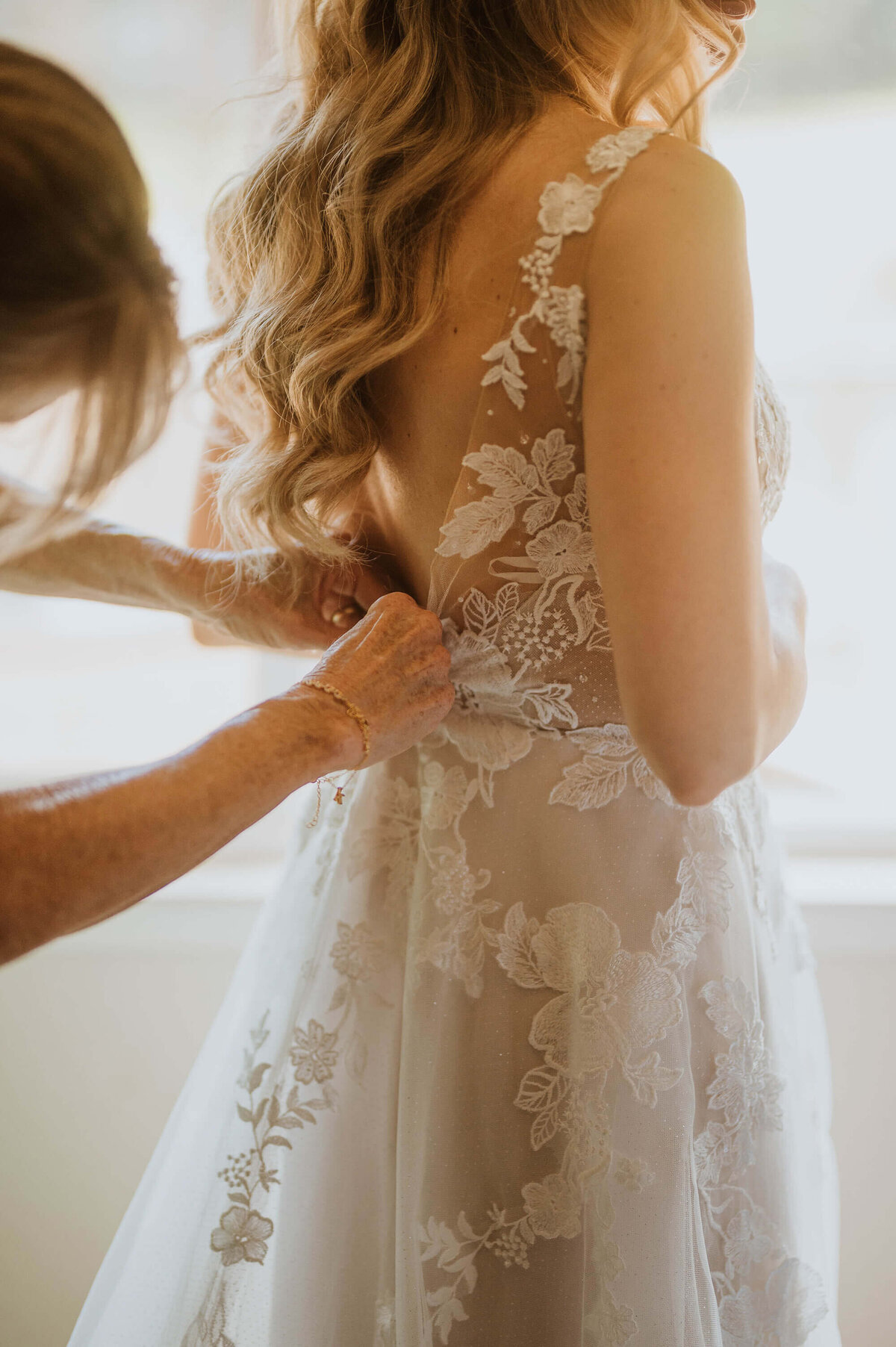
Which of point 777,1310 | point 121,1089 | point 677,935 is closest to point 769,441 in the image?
point 677,935

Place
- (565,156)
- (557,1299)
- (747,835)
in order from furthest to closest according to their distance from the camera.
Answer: (747,835), (557,1299), (565,156)

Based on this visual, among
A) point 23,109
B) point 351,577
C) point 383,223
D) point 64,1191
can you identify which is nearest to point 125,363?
point 23,109

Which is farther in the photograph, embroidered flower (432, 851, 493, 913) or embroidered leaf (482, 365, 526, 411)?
embroidered flower (432, 851, 493, 913)

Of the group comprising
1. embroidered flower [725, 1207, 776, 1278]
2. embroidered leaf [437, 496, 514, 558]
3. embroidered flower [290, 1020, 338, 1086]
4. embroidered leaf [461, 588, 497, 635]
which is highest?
embroidered leaf [437, 496, 514, 558]

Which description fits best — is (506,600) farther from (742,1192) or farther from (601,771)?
(742,1192)

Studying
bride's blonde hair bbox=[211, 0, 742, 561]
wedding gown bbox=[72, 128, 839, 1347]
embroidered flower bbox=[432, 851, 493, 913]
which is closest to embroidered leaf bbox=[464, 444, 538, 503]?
wedding gown bbox=[72, 128, 839, 1347]

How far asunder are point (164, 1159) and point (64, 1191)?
31.0 inches

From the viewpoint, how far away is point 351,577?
905 millimetres

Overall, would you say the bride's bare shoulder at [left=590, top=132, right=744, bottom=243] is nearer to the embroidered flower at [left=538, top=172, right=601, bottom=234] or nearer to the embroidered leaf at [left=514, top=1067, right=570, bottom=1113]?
the embroidered flower at [left=538, top=172, right=601, bottom=234]

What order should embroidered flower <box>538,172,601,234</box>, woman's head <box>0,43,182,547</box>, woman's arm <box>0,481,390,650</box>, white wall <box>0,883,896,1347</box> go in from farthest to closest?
white wall <box>0,883,896,1347</box> → woman's arm <box>0,481,390,650</box> → embroidered flower <box>538,172,601,234</box> → woman's head <box>0,43,182,547</box>

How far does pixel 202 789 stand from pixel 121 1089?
1.21 metres

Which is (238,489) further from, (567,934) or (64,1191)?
(64,1191)

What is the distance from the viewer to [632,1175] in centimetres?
75

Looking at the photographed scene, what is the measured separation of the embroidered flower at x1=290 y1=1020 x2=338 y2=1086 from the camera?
0.86 metres
